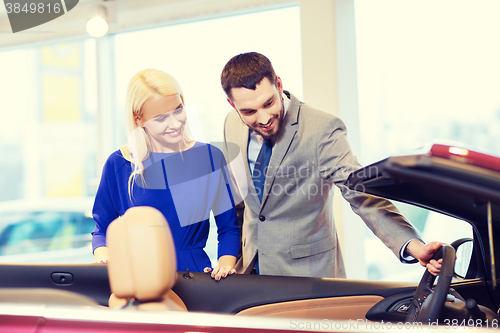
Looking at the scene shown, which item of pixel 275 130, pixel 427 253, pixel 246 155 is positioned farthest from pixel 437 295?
pixel 246 155

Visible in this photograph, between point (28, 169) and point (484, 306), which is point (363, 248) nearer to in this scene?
point (484, 306)

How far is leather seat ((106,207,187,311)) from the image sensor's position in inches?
30.7

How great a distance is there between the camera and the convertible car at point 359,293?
64cm

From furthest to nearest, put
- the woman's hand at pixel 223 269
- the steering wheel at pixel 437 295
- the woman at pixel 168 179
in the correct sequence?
the woman at pixel 168 179 → the woman's hand at pixel 223 269 → the steering wheel at pixel 437 295

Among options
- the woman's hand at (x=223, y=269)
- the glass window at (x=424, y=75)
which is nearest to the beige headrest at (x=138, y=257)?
the woman's hand at (x=223, y=269)

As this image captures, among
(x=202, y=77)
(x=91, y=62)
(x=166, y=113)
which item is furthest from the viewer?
(x=91, y=62)

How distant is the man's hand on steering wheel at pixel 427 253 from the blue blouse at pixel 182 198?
0.68m

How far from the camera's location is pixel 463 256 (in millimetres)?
1055

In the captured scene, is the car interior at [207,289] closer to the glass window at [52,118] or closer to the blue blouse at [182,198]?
the blue blouse at [182,198]

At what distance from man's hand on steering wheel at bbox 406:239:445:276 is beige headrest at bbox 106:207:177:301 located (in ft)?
2.05

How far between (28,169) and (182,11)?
260 centimetres

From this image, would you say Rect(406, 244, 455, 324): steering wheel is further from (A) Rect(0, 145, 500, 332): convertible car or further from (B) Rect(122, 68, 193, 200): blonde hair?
(B) Rect(122, 68, 193, 200): blonde hair

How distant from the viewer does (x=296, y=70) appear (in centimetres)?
298

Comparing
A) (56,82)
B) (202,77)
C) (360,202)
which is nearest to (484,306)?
(360,202)
